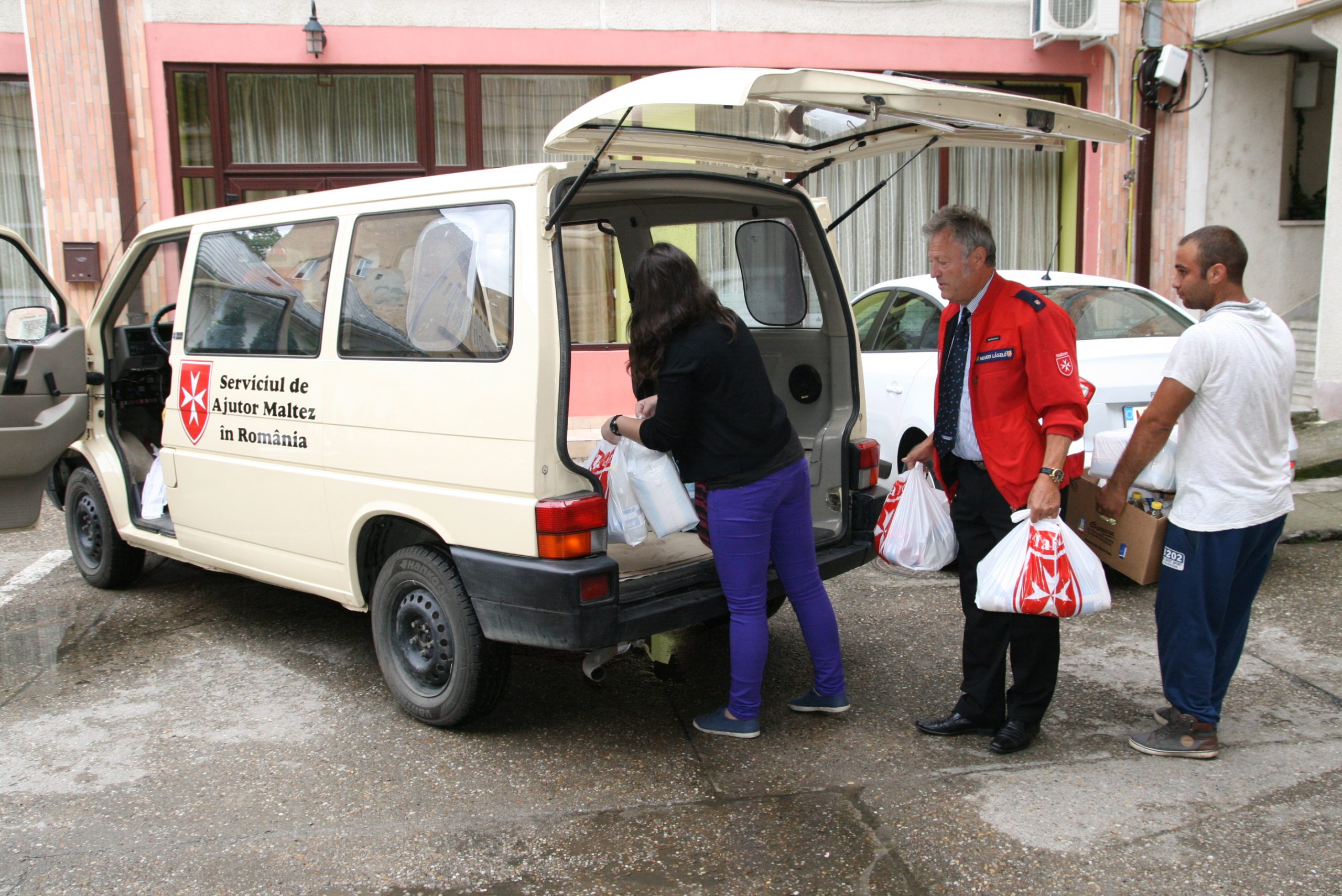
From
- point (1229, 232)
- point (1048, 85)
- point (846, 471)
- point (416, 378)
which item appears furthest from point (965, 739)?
point (1048, 85)

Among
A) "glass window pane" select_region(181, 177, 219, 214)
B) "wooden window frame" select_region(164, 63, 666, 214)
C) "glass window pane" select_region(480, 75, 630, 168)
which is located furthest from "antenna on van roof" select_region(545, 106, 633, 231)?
"glass window pane" select_region(181, 177, 219, 214)

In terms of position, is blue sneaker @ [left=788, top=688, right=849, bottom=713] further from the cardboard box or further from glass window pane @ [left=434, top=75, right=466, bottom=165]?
glass window pane @ [left=434, top=75, right=466, bottom=165]

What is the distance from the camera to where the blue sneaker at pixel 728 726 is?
3938 mm

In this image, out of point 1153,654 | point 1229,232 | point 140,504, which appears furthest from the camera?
point 140,504

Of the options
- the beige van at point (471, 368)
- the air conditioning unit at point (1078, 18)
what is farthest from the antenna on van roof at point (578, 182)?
the air conditioning unit at point (1078, 18)

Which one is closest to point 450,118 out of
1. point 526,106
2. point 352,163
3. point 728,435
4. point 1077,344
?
point 526,106

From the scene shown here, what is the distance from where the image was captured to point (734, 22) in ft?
34.4

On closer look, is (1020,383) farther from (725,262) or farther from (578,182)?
(725,262)

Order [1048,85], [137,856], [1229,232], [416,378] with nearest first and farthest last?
[137,856] → [1229,232] → [416,378] → [1048,85]

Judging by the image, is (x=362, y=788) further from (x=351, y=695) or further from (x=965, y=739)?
(x=965, y=739)

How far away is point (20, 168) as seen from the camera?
10.6 metres

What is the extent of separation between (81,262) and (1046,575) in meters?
9.70

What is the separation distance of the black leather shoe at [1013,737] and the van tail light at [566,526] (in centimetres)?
158

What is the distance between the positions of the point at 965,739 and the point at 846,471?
3.82 feet
